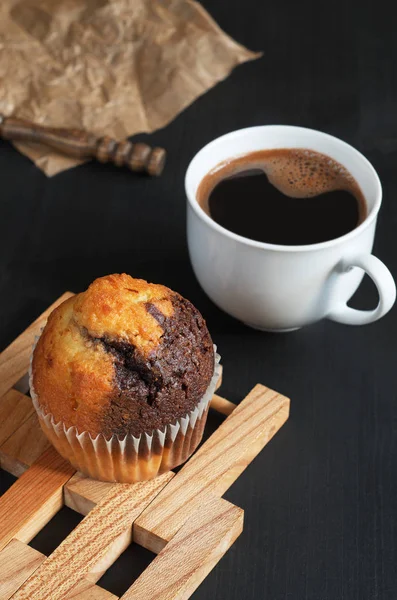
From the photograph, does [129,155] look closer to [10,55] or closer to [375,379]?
[10,55]

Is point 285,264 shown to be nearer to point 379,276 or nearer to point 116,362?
point 379,276

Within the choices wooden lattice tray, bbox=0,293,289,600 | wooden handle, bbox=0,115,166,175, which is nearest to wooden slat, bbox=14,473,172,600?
wooden lattice tray, bbox=0,293,289,600

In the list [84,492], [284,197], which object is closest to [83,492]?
[84,492]

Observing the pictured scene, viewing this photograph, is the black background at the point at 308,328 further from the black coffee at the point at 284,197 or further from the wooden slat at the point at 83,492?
the black coffee at the point at 284,197

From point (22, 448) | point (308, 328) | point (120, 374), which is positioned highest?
point (120, 374)

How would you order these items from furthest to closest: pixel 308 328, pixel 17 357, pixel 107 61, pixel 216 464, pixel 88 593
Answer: pixel 107 61, pixel 308 328, pixel 17 357, pixel 216 464, pixel 88 593

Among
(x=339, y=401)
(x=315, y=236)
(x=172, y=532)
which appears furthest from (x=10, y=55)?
(x=172, y=532)

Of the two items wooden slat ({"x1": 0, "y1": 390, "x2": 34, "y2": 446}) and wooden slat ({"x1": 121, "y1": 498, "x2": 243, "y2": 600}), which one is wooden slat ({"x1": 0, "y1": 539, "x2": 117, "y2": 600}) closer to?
wooden slat ({"x1": 121, "y1": 498, "x2": 243, "y2": 600})

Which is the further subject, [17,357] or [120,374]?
[17,357]
